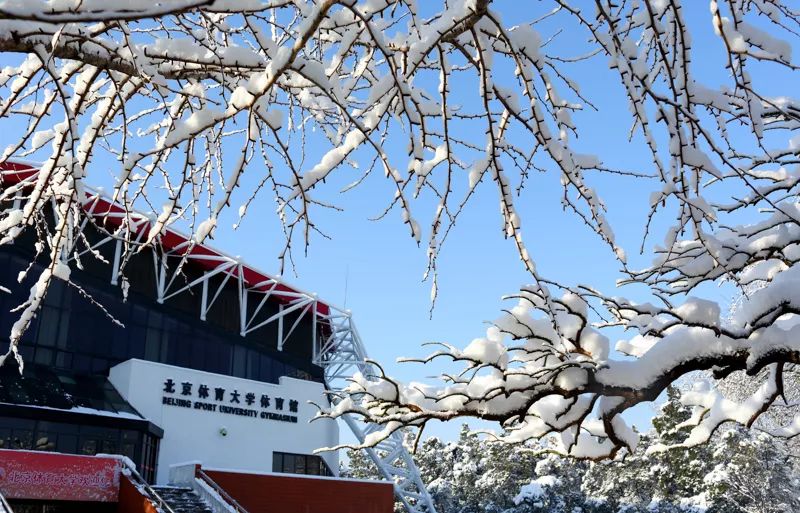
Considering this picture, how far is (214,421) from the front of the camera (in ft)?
85.8

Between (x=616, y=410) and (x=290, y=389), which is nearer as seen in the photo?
(x=616, y=410)

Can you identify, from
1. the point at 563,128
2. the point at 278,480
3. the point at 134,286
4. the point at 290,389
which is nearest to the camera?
the point at 563,128

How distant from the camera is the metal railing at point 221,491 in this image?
812 inches

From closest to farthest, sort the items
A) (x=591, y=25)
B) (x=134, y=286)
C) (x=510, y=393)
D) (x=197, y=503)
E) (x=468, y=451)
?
1. (x=591, y=25)
2. (x=510, y=393)
3. (x=197, y=503)
4. (x=134, y=286)
5. (x=468, y=451)

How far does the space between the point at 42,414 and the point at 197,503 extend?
16.6 ft

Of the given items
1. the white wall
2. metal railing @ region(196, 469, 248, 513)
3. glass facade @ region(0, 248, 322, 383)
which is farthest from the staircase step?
glass facade @ region(0, 248, 322, 383)

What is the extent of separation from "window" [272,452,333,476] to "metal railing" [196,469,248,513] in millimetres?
5834

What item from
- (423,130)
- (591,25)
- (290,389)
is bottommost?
(423,130)

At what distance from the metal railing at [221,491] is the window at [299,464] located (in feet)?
19.1

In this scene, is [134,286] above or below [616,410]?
above

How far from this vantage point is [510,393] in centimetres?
507

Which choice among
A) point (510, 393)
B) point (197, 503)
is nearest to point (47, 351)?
point (197, 503)

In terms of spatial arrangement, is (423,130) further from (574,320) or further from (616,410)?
(616,410)

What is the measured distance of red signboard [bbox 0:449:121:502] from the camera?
662 inches
